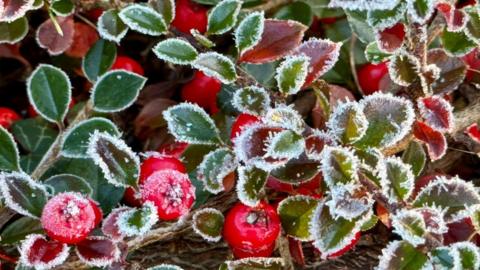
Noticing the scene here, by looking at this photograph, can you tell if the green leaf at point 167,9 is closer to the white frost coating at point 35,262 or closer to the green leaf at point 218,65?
the green leaf at point 218,65

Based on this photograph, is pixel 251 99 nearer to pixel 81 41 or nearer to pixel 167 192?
pixel 167 192

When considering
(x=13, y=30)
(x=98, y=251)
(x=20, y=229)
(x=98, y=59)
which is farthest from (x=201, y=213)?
(x=13, y=30)

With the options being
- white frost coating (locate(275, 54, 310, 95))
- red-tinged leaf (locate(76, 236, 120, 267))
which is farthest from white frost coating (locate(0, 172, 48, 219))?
white frost coating (locate(275, 54, 310, 95))

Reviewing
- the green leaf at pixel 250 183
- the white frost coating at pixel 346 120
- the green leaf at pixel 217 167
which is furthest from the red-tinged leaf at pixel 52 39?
the white frost coating at pixel 346 120

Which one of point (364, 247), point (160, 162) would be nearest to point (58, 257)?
point (160, 162)

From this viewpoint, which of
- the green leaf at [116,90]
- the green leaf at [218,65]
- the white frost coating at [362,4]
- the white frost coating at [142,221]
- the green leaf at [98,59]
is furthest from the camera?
the green leaf at [98,59]

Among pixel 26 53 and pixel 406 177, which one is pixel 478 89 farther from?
pixel 26 53
